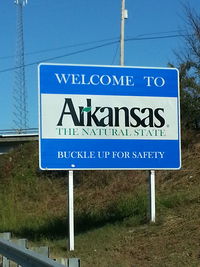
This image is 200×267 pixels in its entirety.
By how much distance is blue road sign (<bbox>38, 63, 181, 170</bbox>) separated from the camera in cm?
1257

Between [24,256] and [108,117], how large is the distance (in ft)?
21.4

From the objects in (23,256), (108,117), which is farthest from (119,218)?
(23,256)

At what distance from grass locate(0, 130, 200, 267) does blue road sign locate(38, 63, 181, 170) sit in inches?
58.1

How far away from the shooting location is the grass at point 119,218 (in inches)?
404

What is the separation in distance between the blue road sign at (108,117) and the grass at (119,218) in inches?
58.1

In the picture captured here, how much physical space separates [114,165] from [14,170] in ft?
73.0

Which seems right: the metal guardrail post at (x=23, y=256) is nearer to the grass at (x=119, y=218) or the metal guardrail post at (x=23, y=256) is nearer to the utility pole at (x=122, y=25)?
the grass at (x=119, y=218)

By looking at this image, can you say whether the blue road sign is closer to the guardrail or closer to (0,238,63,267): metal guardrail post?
the guardrail

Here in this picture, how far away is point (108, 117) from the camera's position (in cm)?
1305

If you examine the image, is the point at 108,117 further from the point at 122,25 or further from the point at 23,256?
the point at 122,25

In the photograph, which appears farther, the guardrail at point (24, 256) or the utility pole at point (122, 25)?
the utility pole at point (122, 25)

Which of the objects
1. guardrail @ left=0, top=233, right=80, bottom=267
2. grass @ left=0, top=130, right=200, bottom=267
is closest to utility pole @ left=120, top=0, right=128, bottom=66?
Answer: grass @ left=0, top=130, right=200, bottom=267

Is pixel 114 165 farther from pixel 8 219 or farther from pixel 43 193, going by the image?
pixel 43 193

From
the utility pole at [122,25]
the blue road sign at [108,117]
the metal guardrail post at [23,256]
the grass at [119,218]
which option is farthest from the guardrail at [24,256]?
the utility pole at [122,25]
